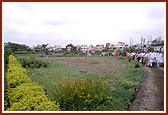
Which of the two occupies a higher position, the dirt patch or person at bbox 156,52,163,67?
person at bbox 156,52,163,67

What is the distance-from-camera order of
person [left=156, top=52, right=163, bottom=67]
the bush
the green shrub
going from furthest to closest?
person [left=156, top=52, right=163, bottom=67]
the bush
the green shrub

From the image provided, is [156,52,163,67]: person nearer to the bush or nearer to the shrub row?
the bush

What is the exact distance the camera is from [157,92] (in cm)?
925

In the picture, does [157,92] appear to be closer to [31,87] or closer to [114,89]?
[114,89]

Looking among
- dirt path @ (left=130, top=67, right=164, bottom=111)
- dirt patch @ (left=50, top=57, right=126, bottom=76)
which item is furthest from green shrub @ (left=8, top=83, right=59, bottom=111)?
dirt patch @ (left=50, top=57, right=126, bottom=76)

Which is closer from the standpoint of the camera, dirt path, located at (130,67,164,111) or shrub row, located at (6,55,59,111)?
shrub row, located at (6,55,59,111)

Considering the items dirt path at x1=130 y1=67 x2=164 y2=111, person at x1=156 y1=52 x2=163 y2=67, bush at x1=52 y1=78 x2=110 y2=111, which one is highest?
person at x1=156 y1=52 x2=163 y2=67

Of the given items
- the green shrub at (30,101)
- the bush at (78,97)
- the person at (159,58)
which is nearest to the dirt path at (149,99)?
the bush at (78,97)

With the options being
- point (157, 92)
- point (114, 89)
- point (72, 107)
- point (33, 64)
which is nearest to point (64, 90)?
point (72, 107)

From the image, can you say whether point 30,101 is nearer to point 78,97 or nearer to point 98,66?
point 78,97

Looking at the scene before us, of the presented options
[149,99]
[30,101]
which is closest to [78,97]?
[30,101]

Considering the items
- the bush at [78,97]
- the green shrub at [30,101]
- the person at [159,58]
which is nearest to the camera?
the green shrub at [30,101]

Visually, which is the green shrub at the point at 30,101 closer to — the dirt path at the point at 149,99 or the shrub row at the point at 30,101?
the shrub row at the point at 30,101

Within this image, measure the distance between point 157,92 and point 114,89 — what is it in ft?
4.26
